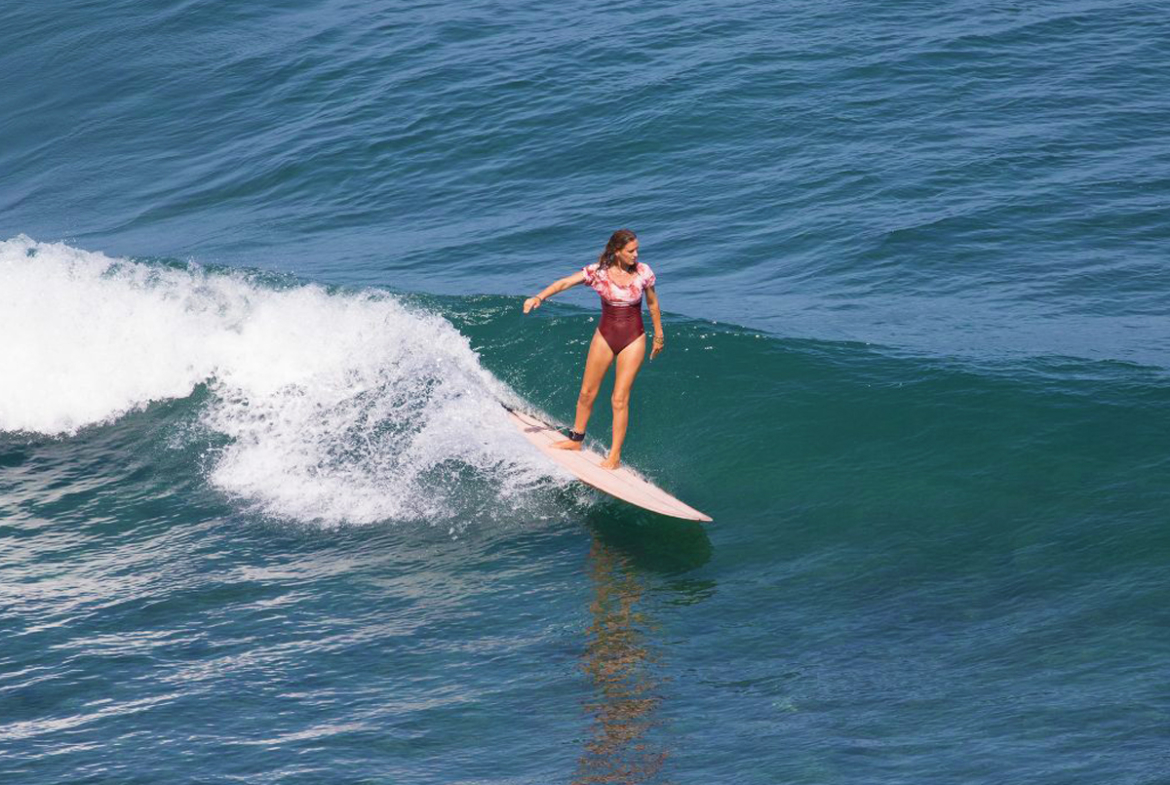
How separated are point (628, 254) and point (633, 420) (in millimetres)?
3175

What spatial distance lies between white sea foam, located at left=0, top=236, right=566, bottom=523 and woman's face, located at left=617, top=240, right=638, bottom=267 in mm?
2464

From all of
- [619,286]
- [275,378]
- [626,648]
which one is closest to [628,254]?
[619,286]

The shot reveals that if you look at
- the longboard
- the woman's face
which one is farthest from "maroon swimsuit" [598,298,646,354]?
the longboard

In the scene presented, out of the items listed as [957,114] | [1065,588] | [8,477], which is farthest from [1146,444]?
[8,477]

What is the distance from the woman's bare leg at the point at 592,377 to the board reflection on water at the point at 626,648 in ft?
2.59

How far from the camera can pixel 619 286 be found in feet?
34.9

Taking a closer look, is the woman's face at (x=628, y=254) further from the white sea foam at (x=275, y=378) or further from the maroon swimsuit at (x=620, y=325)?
the white sea foam at (x=275, y=378)

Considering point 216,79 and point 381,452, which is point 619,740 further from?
point 216,79

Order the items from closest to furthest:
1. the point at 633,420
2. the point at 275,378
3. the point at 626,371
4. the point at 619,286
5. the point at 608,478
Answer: the point at 619,286
the point at 626,371
the point at 608,478
the point at 633,420
the point at 275,378

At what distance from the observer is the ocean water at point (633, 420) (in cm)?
863

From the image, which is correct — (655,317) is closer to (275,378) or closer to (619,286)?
(619,286)

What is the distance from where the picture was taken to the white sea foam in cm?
1235

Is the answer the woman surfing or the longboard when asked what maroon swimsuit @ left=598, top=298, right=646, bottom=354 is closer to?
the woman surfing

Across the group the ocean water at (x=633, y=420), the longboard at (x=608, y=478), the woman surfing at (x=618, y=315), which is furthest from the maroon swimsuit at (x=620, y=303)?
the ocean water at (x=633, y=420)
